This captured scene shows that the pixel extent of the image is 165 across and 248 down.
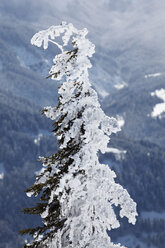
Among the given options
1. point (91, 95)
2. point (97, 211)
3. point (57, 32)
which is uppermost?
point (57, 32)

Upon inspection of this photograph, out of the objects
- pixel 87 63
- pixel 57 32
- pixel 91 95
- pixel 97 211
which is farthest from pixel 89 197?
pixel 57 32

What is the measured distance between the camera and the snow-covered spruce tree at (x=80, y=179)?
40.0 ft

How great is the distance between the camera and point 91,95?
41.8 feet

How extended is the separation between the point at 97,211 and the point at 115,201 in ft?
2.07

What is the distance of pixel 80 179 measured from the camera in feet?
41.7

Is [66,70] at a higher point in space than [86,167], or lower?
higher

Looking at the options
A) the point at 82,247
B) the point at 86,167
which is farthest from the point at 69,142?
the point at 82,247

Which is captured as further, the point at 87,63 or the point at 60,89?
the point at 60,89

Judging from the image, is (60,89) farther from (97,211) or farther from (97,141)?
(97,211)

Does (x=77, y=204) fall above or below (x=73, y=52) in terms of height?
below

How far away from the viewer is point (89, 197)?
12453 millimetres

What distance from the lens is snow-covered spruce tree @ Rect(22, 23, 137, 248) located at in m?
12.2

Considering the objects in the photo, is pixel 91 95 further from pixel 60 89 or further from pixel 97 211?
pixel 97 211

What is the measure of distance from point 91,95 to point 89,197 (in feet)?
9.17
